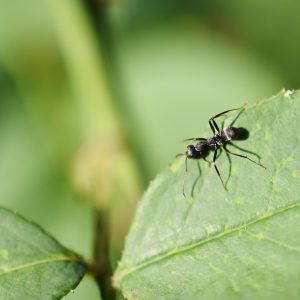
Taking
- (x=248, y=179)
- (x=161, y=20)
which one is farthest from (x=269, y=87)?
(x=248, y=179)

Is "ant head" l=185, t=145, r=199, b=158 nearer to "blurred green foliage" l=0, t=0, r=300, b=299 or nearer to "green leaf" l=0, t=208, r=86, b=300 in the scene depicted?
"green leaf" l=0, t=208, r=86, b=300

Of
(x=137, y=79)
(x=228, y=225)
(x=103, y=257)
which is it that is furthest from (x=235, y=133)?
(x=137, y=79)

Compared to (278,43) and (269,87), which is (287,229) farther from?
(278,43)

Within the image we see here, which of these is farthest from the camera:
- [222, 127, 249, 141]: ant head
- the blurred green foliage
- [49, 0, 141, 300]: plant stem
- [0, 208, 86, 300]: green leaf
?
the blurred green foliage

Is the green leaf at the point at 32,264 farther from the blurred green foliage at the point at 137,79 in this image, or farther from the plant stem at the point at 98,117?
the blurred green foliage at the point at 137,79

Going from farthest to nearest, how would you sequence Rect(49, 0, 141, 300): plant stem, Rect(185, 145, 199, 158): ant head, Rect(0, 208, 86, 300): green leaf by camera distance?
1. Rect(49, 0, 141, 300): plant stem
2. Rect(185, 145, 199, 158): ant head
3. Rect(0, 208, 86, 300): green leaf

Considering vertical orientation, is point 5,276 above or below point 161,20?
below

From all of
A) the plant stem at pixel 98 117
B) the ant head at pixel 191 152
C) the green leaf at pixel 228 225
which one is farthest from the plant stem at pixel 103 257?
the ant head at pixel 191 152

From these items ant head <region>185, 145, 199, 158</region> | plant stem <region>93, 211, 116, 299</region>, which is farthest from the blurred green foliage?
ant head <region>185, 145, 199, 158</region>
